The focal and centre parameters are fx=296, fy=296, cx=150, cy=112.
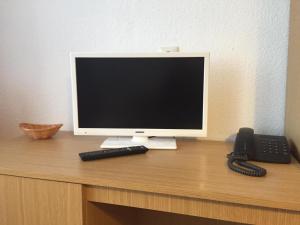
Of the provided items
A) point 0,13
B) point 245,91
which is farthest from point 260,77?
point 0,13

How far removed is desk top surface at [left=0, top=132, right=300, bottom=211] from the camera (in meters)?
0.86

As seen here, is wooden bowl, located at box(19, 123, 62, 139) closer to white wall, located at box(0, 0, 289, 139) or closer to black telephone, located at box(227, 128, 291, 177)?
white wall, located at box(0, 0, 289, 139)

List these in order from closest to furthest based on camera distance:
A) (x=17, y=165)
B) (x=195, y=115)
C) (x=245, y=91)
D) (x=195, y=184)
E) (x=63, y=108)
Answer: (x=195, y=184)
(x=17, y=165)
(x=195, y=115)
(x=245, y=91)
(x=63, y=108)

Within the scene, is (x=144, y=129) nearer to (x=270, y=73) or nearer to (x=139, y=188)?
(x=139, y=188)

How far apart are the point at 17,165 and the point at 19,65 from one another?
0.77 m

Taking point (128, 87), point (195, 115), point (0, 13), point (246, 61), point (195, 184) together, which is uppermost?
point (0, 13)

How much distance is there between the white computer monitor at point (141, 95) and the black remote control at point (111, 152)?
7cm

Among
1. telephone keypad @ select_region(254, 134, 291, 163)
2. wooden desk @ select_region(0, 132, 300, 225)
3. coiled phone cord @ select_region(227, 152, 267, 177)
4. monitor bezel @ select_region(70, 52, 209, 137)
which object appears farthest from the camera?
monitor bezel @ select_region(70, 52, 209, 137)

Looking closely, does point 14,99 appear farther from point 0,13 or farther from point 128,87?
point 128,87

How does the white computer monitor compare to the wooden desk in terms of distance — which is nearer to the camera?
the wooden desk

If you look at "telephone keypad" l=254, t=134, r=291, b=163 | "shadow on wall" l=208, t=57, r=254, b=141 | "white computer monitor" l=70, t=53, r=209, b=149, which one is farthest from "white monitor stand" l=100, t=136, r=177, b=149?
"telephone keypad" l=254, t=134, r=291, b=163

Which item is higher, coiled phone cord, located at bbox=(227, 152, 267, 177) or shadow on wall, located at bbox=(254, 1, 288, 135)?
shadow on wall, located at bbox=(254, 1, 288, 135)

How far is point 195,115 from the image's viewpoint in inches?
49.1

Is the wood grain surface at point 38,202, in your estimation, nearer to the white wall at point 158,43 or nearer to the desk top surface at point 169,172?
the desk top surface at point 169,172
